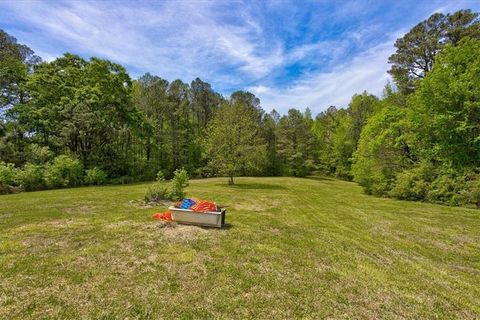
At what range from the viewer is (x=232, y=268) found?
445 centimetres

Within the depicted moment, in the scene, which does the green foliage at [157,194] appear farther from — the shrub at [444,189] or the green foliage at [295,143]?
the green foliage at [295,143]

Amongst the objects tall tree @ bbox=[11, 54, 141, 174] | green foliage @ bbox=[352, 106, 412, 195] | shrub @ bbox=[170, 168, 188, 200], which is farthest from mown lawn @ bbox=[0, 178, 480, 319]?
tall tree @ bbox=[11, 54, 141, 174]

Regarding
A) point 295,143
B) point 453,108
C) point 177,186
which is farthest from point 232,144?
point 295,143

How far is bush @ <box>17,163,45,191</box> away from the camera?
14471mm

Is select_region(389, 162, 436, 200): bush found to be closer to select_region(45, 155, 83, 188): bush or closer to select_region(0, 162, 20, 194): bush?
select_region(45, 155, 83, 188): bush

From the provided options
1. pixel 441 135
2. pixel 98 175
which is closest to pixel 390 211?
pixel 441 135

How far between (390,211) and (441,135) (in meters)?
6.94

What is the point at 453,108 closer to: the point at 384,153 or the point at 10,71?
the point at 384,153

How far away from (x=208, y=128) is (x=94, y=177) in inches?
421

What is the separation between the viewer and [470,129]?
12508mm

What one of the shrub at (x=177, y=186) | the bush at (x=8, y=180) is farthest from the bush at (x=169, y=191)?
the bush at (x=8, y=180)

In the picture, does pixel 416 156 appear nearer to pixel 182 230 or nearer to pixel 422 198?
pixel 422 198

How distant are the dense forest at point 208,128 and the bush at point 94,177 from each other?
9 centimetres

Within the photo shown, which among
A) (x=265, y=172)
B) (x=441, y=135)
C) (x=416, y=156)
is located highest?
(x=441, y=135)
